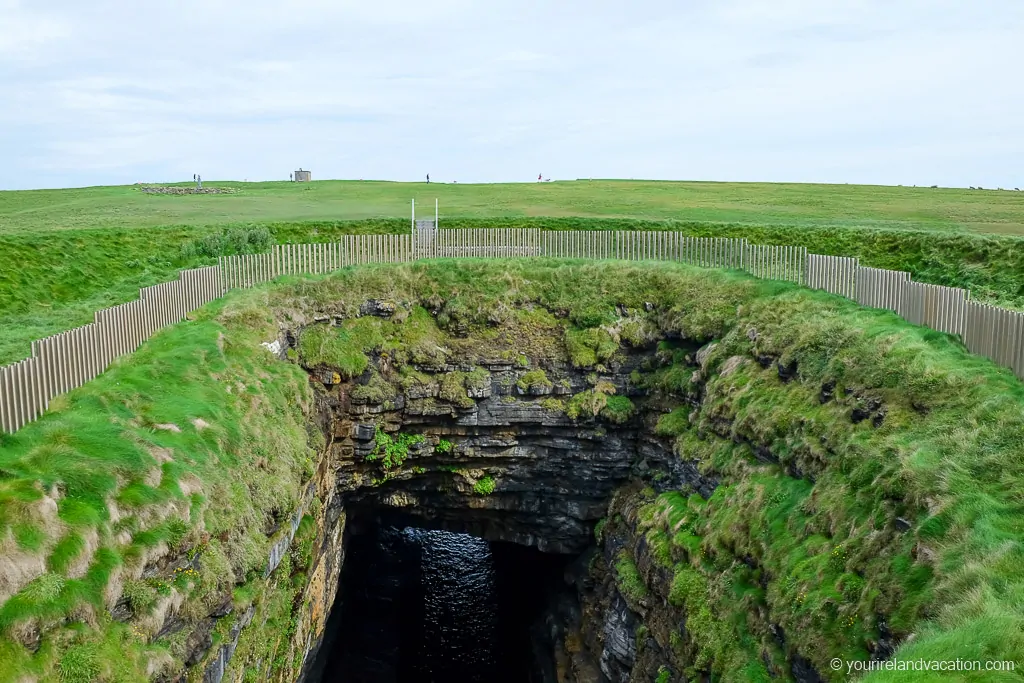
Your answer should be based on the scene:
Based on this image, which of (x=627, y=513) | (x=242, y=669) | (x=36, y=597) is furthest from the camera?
(x=627, y=513)

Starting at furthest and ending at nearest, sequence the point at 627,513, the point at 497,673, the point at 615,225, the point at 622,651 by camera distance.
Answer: the point at 615,225 → the point at 497,673 → the point at 627,513 → the point at 622,651

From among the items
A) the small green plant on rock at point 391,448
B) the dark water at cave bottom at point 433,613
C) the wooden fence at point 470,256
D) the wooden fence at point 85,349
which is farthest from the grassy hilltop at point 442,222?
the dark water at cave bottom at point 433,613

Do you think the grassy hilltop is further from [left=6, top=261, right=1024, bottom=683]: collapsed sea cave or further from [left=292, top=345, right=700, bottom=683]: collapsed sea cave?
[left=292, top=345, right=700, bottom=683]: collapsed sea cave

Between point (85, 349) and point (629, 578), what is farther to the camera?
point (629, 578)

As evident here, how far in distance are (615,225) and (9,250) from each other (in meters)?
29.6

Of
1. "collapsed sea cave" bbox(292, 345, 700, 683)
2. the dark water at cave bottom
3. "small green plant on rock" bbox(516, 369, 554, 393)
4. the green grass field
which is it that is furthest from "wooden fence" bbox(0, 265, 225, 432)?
the green grass field

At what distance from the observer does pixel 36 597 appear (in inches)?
448

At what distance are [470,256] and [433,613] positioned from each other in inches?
676

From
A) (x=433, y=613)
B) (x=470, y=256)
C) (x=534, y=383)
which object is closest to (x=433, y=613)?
(x=433, y=613)

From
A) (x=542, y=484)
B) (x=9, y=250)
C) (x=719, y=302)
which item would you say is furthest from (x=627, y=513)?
(x=9, y=250)

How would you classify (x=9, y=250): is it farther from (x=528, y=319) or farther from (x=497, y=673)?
(x=497, y=673)

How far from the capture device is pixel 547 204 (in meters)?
59.8

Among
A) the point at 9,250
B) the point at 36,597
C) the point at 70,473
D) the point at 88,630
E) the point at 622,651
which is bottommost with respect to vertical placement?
the point at 622,651

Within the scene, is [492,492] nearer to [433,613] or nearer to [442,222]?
[433,613]
